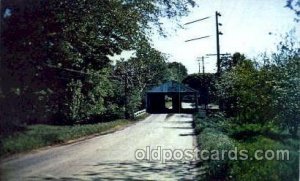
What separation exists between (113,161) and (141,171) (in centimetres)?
228

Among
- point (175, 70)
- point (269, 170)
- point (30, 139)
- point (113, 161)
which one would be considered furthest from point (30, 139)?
point (175, 70)

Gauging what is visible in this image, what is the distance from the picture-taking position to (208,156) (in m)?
12.3

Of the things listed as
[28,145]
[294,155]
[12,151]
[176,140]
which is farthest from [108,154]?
[294,155]

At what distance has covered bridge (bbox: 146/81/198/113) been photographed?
14845mm

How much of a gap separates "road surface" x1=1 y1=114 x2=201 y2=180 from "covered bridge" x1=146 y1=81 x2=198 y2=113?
17.6 inches

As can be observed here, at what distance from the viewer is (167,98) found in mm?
14984

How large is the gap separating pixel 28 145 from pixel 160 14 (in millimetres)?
7715

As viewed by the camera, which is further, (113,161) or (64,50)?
(113,161)

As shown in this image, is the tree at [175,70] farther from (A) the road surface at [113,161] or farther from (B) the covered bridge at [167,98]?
(A) the road surface at [113,161]

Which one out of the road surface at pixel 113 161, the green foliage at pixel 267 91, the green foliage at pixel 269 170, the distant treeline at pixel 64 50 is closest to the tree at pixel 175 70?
the distant treeline at pixel 64 50

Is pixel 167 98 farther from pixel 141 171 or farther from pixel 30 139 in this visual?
pixel 30 139

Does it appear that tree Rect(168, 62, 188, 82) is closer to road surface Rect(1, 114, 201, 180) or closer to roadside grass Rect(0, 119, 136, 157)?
road surface Rect(1, 114, 201, 180)

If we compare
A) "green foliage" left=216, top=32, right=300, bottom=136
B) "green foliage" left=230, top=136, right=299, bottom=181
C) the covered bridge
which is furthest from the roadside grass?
"green foliage" left=216, top=32, right=300, bottom=136

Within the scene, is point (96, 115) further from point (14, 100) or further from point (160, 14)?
point (14, 100)
